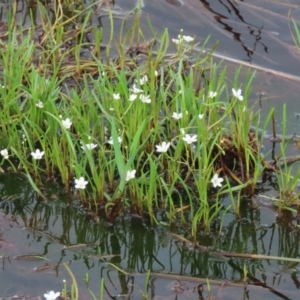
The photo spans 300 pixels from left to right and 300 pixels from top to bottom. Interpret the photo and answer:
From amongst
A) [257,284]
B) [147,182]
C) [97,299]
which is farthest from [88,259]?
[257,284]

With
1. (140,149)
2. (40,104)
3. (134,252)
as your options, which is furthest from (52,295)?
(40,104)

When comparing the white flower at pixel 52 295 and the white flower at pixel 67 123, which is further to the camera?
the white flower at pixel 67 123

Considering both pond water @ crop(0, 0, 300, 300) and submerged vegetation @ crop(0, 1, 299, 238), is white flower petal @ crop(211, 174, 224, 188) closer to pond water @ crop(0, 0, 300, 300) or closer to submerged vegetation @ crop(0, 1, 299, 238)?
submerged vegetation @ crop(0, 1, 299, 238)

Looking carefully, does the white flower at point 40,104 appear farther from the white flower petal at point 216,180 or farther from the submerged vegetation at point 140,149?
the white flower petal at point 216,180

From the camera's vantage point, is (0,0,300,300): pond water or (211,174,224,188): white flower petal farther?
(211,174,224,188): white flower petal

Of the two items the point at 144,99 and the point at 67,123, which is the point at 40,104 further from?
the point at 144,99

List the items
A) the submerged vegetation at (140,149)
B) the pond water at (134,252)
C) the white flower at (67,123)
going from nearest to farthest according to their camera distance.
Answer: the pond water at (134,252) → the submerged vegetation at (140,149) → the white flower at (67,123)

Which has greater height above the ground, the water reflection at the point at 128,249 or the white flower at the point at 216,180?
the white flower at the point at 216,180

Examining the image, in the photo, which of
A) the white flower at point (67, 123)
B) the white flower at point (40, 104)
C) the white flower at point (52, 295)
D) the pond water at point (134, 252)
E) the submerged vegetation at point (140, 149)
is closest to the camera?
the white flower at point (52, 295)

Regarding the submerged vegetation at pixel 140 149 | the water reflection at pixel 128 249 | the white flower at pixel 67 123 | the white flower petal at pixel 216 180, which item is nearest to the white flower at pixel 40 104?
the submerged vegetation at pixel 140 149

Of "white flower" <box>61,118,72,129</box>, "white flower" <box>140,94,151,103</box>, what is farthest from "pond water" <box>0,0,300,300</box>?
"white flower" <box>140,94,151,103</box>

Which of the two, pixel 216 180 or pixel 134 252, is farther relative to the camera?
pixel 216 180

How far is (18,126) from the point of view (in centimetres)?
317

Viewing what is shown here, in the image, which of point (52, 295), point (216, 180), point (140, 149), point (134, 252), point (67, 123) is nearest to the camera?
point (52, 295)
